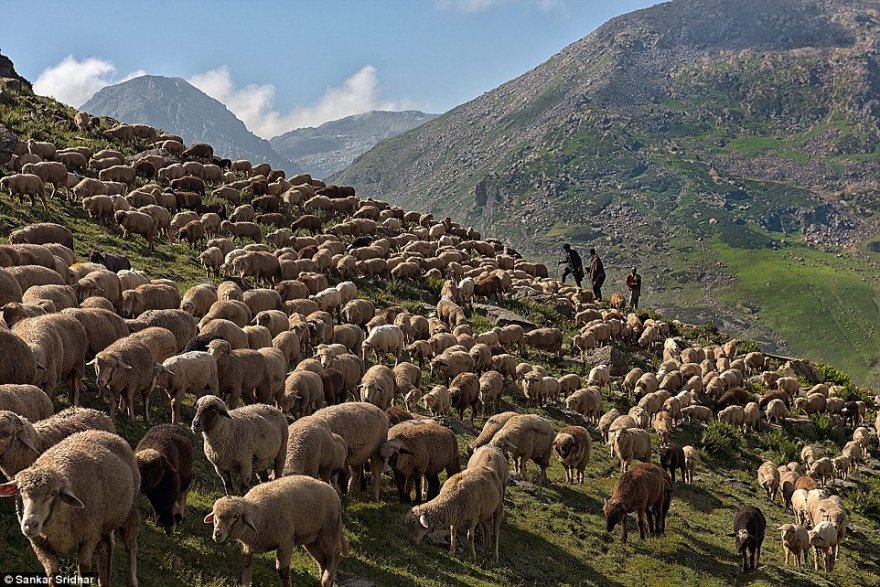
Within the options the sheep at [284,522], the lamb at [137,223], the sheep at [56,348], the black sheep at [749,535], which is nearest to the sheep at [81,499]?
the sheep at [284,522]

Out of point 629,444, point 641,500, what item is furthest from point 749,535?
point 629,444

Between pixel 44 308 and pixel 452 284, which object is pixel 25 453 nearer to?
pixel 44 308

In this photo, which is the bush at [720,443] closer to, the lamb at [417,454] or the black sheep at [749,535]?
the black sheep at [749,535]

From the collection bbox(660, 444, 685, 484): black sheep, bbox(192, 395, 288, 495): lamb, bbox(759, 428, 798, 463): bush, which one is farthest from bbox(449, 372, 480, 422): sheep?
bbox(759, 428, 798, 463): bush

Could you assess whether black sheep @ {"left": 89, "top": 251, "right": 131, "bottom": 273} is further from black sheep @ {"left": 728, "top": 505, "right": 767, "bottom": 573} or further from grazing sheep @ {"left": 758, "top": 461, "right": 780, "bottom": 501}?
grazing sheep @ {"left": 758, "top": 461, "right": 780, "bottom": 501}

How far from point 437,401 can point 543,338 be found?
13199 millimetres

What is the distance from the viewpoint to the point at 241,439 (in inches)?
501

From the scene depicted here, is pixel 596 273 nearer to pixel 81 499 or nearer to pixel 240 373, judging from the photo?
pixel 240 373

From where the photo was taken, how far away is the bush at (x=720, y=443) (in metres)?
29.0

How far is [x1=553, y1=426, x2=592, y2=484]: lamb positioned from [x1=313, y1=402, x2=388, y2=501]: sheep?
21.2ft

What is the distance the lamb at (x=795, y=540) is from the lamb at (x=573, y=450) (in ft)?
17.4

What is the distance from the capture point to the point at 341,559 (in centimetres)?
1245

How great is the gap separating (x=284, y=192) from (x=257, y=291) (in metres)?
29.2

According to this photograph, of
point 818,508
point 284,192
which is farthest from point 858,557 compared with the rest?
point 284,192
